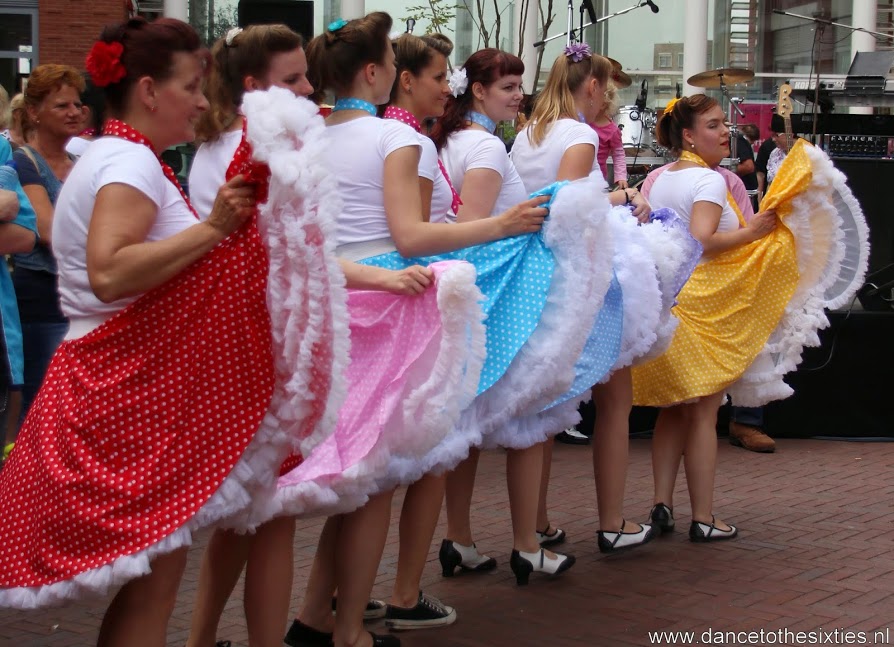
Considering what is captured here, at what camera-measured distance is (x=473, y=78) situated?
4.75m

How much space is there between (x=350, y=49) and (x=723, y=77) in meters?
13.8

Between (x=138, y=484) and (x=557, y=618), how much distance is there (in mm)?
2055

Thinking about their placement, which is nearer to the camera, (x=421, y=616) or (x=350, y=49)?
(x=350, y=49)

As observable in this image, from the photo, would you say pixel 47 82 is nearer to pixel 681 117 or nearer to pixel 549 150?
pixel 549 150

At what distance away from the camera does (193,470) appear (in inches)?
103

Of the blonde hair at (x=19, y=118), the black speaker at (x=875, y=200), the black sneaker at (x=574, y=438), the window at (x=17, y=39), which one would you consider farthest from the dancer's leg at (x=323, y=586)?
the window at (x=17, y=39)

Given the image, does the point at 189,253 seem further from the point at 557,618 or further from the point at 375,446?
the point at 557,618

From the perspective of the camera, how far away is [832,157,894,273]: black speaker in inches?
317

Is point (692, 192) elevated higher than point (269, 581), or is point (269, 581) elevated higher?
point (692, 192)

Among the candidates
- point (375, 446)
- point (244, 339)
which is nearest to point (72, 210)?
point (244, 339)

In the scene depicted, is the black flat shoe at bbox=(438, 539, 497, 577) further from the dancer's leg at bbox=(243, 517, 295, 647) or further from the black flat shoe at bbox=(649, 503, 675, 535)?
the dancer's leg at bbox=(243, 517, 295, 647)

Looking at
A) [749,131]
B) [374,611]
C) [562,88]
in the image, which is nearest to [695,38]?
[749,131]

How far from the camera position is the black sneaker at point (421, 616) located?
407cm

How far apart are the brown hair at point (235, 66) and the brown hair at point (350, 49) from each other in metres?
0.14
